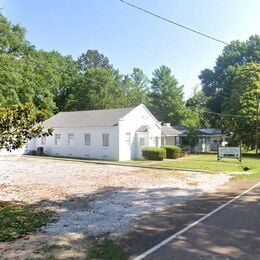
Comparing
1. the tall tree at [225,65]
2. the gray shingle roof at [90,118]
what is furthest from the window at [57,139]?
the tall tree at [225,65]

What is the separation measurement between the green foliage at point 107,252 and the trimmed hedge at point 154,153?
87.4 ft

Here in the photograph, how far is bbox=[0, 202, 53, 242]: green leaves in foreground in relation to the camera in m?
9.04

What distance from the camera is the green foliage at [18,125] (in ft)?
40.1

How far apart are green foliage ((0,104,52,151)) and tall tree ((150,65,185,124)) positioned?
195 feet

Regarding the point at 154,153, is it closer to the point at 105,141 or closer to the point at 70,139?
the point at 105,141

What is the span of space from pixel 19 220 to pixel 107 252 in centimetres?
368

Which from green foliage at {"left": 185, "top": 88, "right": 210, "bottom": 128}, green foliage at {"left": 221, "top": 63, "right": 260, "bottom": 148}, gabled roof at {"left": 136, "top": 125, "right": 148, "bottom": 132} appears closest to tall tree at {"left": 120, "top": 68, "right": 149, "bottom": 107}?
green foliage at {"left": 185, "top": 88, "right": 210, "bottom": 128}

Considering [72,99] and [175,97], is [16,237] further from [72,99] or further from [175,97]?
[175,97]

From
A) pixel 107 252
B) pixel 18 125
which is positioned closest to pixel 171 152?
pixel 18 125

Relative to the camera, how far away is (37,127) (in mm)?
12906

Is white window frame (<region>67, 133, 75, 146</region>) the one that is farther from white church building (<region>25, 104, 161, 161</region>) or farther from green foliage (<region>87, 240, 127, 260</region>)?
green foliage (<region>87, 240, 127, 260</region>)

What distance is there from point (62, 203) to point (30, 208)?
4.31ft

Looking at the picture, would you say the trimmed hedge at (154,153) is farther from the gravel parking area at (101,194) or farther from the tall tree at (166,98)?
the tall tree at (166,98)

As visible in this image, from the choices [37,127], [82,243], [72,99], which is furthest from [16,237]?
[72,99]
